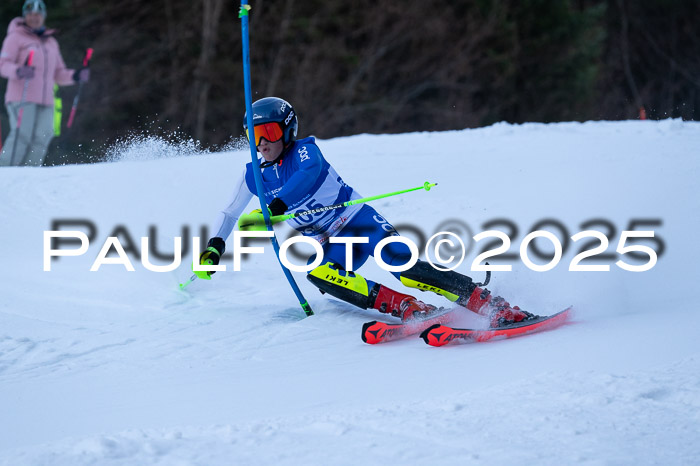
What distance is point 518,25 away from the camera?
945 inches

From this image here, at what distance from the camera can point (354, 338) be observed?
14.5 ft

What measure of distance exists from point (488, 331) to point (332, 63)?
17976 mm

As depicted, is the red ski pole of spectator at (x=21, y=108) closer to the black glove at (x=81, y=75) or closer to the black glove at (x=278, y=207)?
the black glove at (x=81, y=75)

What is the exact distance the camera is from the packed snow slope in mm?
2680

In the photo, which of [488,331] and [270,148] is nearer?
[488,331]

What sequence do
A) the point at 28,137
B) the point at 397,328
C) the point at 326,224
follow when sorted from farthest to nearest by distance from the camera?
the point at 28,137
the point at 326,224
the point at 397,328

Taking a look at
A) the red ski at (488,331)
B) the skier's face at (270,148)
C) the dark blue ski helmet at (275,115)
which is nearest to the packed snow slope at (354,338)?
the red ski at (488,331)

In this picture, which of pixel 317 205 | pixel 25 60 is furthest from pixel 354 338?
pixel 25 60

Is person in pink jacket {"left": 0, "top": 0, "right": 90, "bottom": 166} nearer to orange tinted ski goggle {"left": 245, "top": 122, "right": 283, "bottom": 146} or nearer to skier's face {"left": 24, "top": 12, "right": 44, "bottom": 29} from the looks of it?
skier's face {"left": 24, "top": 12, "right": 44, "bottom": 29}

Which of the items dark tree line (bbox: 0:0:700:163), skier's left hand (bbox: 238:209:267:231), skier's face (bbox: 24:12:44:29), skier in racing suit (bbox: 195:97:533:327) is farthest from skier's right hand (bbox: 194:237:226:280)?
dark tree line (bbox: 0:0:700:163)

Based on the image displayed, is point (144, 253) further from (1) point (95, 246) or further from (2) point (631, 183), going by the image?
(2) point (631, 183)

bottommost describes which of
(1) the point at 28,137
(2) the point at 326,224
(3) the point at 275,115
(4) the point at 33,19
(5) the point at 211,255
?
(5) the point at 211,255

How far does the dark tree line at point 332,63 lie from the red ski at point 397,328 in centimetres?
1366

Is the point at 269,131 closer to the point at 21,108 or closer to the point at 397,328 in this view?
the point at 397,328
